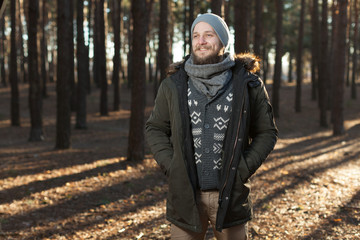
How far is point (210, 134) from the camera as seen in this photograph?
2895 millimetres

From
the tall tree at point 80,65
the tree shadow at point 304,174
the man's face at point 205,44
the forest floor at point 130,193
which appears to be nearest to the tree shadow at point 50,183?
the forest floor at point 130,193

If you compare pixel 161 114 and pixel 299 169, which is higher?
pixel 161 114

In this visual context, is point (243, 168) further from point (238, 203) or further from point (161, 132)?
Answer: point (161, 132)

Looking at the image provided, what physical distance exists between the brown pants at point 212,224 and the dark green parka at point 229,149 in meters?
0.08

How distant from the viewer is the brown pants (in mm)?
2930

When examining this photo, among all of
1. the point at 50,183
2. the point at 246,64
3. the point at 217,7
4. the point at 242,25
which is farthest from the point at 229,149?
the point at 242,25

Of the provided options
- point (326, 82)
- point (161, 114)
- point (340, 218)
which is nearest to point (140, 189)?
point (340, 218)

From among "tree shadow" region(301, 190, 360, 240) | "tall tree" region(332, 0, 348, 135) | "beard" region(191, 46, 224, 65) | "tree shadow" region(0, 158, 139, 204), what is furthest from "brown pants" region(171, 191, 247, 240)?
"tall tree" region(332, 0, 348, 135)

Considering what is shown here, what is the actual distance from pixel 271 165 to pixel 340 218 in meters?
4.57

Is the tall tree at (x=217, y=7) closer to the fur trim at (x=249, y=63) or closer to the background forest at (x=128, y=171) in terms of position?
the background forest at (x=128, y=171)

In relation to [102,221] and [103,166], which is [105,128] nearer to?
[103,166]

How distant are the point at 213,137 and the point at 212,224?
2.28ft

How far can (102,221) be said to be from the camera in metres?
6.70

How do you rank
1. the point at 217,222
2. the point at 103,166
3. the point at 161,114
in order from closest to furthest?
the point at 217,222, the point at 161,114, the point at 103,166
